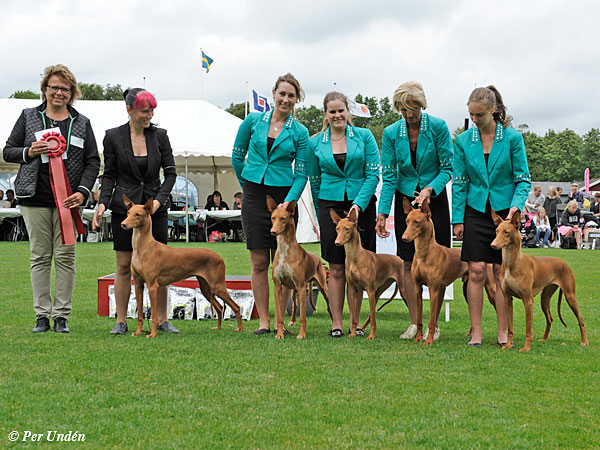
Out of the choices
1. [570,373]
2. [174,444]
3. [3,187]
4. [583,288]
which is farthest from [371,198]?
[3,187]

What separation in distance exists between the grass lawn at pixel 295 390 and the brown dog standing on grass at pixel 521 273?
31cm

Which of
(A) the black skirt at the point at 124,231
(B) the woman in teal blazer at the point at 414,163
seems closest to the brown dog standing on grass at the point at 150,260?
(A) the black skirt at the point at 124,231

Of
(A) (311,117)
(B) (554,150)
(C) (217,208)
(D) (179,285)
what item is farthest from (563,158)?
(D) (179,285)

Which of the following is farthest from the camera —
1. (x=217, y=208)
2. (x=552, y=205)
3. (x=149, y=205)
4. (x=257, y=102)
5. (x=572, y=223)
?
(x=552, y=205)

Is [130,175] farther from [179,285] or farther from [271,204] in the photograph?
[179,285]

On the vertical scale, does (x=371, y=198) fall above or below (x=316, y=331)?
above

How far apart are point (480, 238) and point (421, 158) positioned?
858 mm

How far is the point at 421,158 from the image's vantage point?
5.93m

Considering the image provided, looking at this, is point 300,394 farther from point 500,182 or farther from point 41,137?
point 41,137

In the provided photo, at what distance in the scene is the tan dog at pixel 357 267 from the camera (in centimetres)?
589

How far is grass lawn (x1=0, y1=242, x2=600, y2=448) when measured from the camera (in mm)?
3260

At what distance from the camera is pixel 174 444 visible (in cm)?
309

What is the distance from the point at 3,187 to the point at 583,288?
22.9m

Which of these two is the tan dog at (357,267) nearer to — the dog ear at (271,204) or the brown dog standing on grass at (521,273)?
the dog ear at (271,204)
